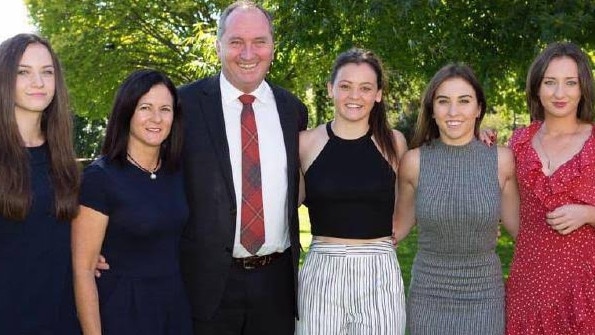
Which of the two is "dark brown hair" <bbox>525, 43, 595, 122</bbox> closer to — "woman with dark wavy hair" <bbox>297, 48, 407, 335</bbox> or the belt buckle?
"woman with dark wavy hair" <bbox>297, 48, 407, 335</bbox>

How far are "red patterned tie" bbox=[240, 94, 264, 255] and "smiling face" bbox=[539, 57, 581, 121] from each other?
5.29ft

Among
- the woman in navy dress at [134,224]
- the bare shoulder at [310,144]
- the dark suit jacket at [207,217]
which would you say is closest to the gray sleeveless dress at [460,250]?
the bare shoulder at [310,144]

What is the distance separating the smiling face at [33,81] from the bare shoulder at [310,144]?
1.45 m

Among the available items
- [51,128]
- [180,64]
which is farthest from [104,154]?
[180,64]

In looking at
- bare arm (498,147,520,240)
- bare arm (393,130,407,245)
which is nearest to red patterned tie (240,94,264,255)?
bare arm (393,130,407,245)

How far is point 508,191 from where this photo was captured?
13.2 ft

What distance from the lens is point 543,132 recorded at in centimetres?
405

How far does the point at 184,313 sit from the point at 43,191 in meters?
0.94

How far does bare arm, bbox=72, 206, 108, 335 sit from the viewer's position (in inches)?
130

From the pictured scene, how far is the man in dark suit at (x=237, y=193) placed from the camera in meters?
3.77

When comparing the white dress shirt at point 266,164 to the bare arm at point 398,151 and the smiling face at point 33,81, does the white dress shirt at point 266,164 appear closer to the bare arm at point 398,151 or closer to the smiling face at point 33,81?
the bare arm at point 398,151

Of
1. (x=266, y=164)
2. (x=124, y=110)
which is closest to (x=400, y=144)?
(x=266, y=164)

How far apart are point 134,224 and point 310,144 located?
3.94 ft

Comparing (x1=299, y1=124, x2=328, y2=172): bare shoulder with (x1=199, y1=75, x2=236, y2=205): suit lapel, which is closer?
(x1=199, y1=75, x2=236, y2=205): suit lapel
